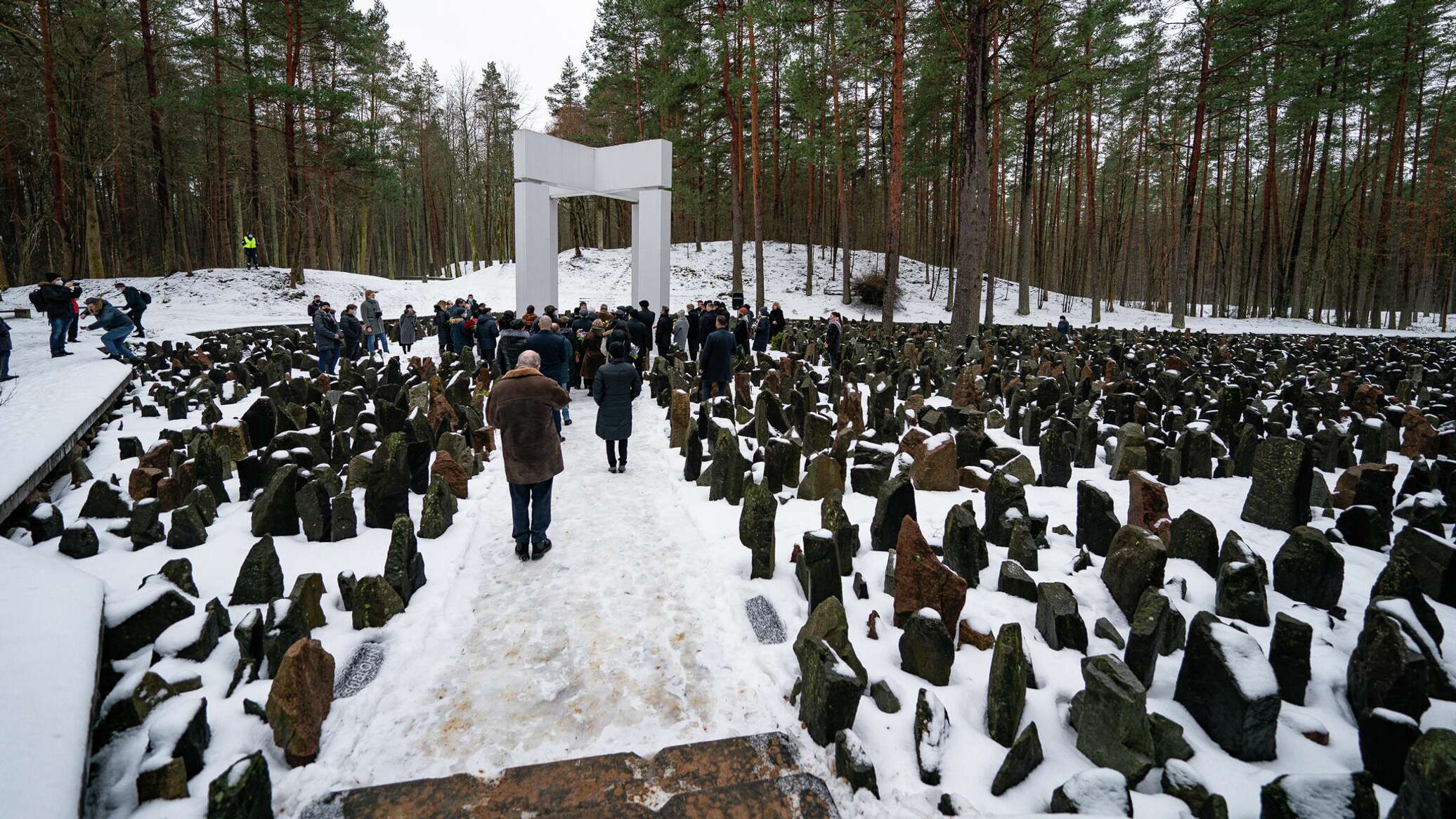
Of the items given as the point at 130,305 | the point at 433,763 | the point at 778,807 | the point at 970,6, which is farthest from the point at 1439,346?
the point at 130,305

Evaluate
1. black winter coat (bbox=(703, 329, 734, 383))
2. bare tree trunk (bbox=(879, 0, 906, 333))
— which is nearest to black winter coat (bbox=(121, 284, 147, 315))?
black winter coat (bbox=(703, 329, 734, 383))

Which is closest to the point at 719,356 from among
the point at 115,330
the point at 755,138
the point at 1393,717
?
the point at 1393,717

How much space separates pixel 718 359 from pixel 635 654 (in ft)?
20.9

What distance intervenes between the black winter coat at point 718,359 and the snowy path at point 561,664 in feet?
14.7

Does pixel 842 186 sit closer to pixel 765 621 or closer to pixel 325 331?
pixel 325 331

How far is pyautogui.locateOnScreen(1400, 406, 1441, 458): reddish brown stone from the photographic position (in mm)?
6371

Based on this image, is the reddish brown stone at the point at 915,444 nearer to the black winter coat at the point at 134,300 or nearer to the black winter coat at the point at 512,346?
the black winter coat at the point at 512,346

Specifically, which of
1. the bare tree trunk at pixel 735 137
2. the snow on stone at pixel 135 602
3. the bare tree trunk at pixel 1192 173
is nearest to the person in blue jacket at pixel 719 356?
the snow on stone at pixel 135 602

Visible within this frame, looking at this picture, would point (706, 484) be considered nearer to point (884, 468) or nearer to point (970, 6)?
point (884, 468)

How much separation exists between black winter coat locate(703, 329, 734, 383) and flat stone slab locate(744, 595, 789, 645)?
18.7 ft

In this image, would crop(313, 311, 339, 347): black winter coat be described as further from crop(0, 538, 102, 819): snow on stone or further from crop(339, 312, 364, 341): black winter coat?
crop(0, 538, 102, 819): snow on stone

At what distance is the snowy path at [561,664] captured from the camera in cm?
274

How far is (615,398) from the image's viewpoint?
6566 mm

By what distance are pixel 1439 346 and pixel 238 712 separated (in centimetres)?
2515
